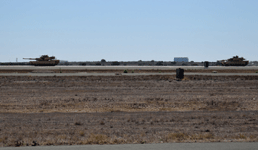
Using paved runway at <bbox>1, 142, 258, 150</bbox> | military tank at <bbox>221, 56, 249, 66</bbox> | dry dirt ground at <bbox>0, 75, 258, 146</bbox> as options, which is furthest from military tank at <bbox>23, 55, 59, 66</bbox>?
paved runway at <bbox>1, 142, 258, 150</bbox>

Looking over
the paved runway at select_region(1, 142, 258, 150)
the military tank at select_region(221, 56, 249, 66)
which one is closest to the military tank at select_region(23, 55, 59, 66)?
the military tank at select_region(221, 56, 249, 66)

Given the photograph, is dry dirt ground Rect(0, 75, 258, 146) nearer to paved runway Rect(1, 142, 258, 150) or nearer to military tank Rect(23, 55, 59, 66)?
paved runway Rect(1, 142, 258, 150)

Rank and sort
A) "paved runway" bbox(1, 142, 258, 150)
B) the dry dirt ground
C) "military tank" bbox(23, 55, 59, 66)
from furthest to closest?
"military tank" bbox(23, 55, 59, 66) < the dry dirt ground < "paved runway" bbox(1, 142, 258, 150)

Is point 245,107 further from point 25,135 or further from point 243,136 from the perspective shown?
point 25,135

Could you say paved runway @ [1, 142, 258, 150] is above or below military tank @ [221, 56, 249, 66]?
below

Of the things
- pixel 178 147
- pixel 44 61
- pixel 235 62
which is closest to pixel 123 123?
pixel 178 147

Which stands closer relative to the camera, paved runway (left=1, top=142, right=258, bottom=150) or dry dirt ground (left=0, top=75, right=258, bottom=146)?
paved runway (left=1, top=142, right=258, bottom=150)

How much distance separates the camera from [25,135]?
29.8 ft

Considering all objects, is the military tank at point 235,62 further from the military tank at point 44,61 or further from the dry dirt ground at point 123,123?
the dry dirt ground at point 123,123

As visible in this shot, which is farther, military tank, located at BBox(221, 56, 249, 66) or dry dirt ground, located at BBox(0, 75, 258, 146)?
military tank, located at BBox(221, 56, 249, 66)

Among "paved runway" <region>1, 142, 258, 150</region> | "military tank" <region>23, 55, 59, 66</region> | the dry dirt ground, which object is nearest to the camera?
"paved runway" <region>1, 142, 258, 150</region>

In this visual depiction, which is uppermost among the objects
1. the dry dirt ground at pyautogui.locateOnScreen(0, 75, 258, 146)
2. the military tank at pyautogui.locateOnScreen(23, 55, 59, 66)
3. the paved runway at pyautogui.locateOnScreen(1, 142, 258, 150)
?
the military tank at pyautogui.locateOnScreen(23, 55, 59, 66)

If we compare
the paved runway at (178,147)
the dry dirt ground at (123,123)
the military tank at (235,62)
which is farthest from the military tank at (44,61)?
the paved runway at (178,147)

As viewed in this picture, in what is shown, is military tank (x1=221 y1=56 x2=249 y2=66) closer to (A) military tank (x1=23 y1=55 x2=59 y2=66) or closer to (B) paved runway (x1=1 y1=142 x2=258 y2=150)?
(A) military tank (x1=23 y1=55 x2=59 y2=66)
